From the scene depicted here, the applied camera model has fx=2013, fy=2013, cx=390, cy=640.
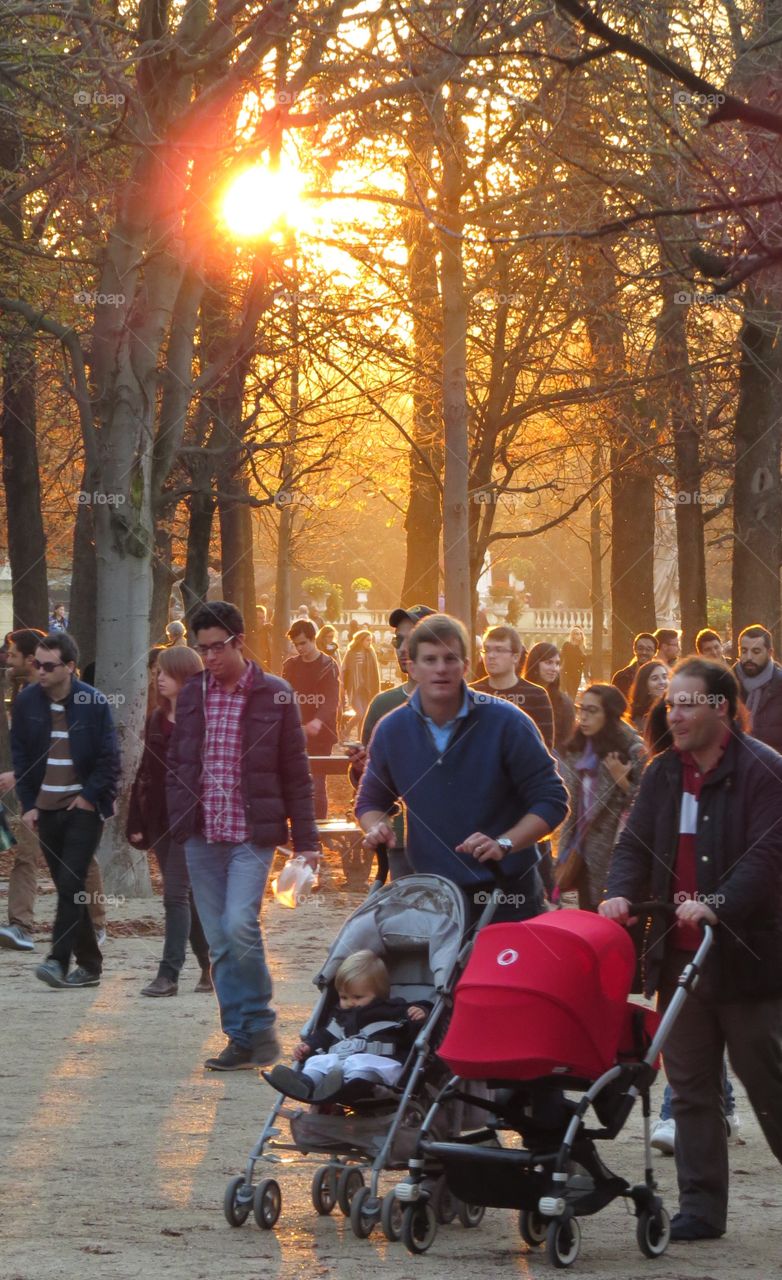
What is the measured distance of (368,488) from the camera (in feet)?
110

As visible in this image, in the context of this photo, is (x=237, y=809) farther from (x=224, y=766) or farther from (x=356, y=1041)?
(x=356, y=1041)

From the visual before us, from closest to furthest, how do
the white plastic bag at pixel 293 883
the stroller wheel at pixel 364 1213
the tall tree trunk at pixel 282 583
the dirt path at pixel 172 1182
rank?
the dirt path at pixel 172 1182
the stroller wheel at pixel 364 1213
the white plastic bag at pixel 293 883
the tall tree trunk at pixel 282 583

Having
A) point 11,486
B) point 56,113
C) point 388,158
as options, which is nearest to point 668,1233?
point 56,113

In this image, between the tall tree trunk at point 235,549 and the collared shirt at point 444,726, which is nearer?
the collared shirt at point 444,726

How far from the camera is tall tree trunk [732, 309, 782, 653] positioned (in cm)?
2156

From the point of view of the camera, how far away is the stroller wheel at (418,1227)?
6000mm

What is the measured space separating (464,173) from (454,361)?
124 inches

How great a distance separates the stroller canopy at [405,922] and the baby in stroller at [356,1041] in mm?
52

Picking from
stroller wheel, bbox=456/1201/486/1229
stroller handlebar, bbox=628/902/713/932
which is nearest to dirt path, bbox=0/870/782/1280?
stroller wheel, bbox=456/1201/486/1229

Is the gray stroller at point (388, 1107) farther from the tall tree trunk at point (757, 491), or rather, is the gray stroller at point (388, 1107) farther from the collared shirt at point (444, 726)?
the tall tree trunk at point (757, 491)

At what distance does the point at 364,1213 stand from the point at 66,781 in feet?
19.1

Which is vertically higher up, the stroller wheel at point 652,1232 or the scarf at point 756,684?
the scarf at point 756,684

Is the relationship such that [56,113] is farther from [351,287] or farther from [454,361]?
[351,287]

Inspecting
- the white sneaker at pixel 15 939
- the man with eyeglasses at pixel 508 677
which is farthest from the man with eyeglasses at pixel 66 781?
the man with eyeglasses at pixel 508 677
